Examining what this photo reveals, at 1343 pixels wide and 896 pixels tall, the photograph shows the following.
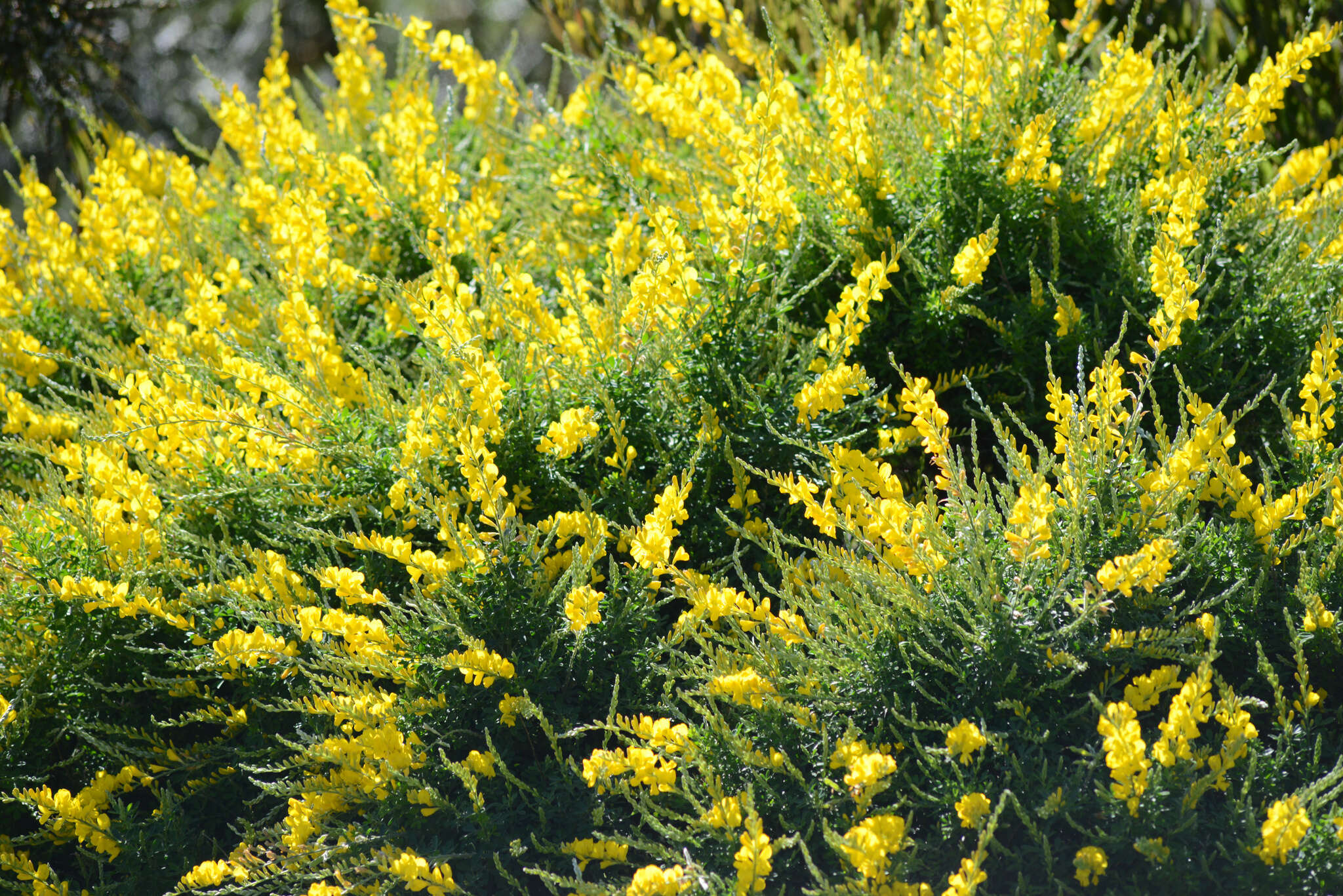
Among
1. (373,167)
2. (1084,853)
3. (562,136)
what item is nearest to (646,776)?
(1084,853)

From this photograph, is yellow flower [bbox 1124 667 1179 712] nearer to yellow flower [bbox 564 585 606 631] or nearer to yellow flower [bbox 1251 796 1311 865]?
yellow flower [bbox 1251 796 1311 865]

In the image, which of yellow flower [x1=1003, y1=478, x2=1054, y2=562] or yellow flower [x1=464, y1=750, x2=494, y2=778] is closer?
yellow flower [x1=1003, y1=478, x2=1054, y2=562]

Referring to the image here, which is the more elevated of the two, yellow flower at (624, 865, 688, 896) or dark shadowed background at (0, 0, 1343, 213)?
dark shadowed background at (0, 0, 1343, 213)

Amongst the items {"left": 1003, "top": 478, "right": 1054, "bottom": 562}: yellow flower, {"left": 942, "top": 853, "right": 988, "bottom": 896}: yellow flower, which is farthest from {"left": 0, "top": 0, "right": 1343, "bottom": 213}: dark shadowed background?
{"left": 942, "top": 853, "right": 988, "bottom": 896}: yellow flower

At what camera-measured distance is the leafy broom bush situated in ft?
5.28

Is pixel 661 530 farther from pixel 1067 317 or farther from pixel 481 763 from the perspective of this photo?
pixel 1067 317

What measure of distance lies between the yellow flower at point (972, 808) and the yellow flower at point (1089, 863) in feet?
0.46

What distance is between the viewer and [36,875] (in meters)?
1.89

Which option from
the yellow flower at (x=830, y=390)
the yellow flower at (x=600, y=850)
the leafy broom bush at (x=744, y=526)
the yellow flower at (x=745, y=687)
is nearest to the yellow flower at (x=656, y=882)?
the leafy broom bush at (x=744, y=526)

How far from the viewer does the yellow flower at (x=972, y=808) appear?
4.93 feet

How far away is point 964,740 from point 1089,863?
23 centimetres

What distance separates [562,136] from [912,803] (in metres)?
2.26

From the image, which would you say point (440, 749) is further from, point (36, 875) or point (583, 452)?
A: point (36, 875)

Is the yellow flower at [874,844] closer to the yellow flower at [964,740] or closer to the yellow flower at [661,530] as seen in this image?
the yellow flower at [964,740]
